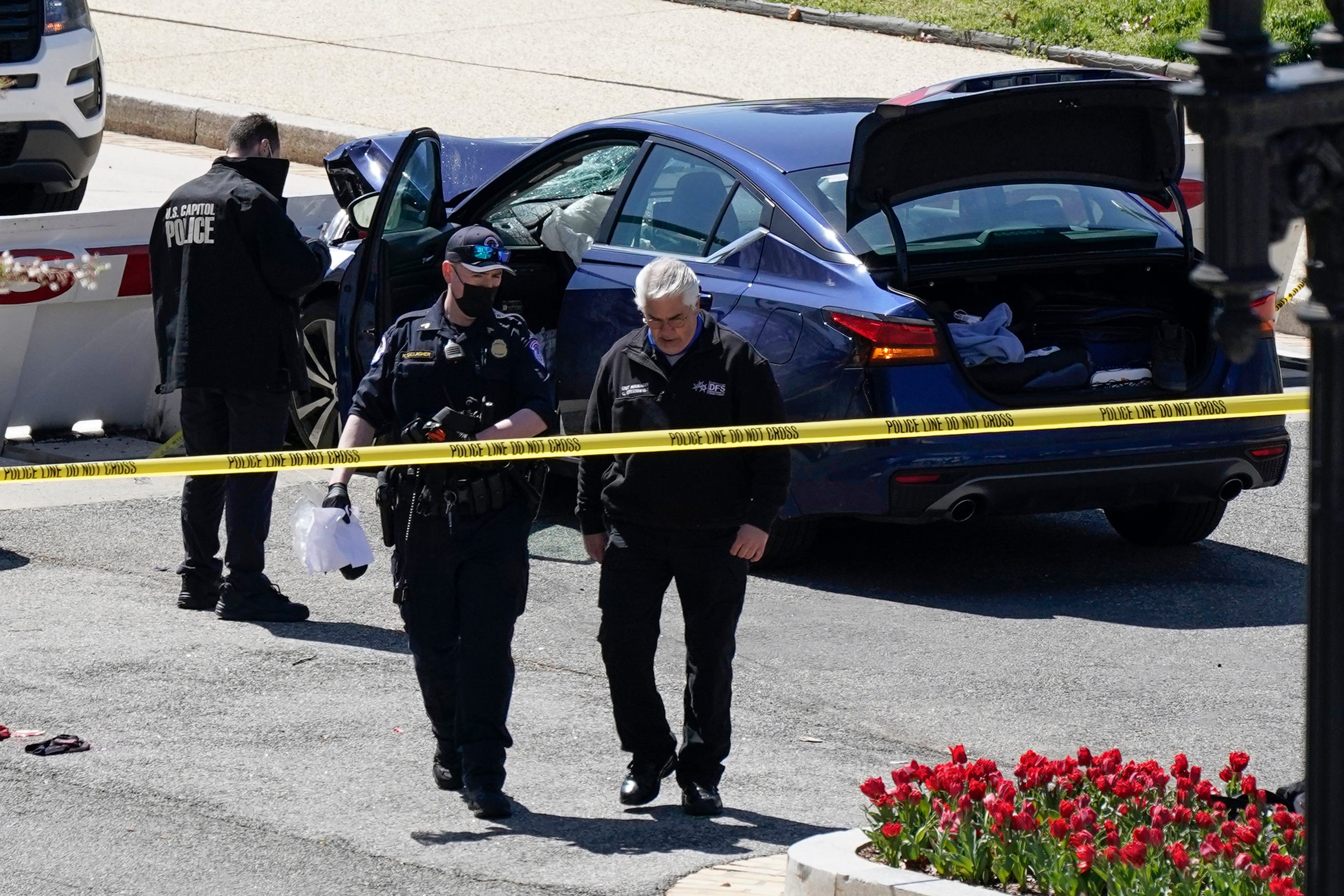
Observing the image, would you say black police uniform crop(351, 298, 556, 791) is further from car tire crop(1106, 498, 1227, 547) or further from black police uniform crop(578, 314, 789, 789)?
car tire crop(1106, 498, 1227, 547)

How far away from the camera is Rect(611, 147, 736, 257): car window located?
791 cm

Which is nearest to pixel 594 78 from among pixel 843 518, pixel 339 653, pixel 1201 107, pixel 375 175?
pixel 375 175

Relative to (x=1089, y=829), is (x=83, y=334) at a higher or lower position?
higher

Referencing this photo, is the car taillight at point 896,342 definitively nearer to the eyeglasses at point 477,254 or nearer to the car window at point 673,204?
the car window at point 673,204

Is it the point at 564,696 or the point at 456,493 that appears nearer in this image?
the point at 456,493

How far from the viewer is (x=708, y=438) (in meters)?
5.60

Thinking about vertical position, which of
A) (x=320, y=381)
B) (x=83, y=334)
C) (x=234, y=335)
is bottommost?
(x=320, y=381)

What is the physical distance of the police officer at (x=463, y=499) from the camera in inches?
222

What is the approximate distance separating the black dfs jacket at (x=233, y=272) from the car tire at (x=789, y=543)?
1.98 metres

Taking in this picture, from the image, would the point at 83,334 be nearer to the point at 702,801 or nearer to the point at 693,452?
the point at 693,452

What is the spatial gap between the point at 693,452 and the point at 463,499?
0.66 meters

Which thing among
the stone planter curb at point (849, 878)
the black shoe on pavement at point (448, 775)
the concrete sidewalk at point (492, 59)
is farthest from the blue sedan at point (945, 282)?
the concrete sidewalk at point (492, 59)

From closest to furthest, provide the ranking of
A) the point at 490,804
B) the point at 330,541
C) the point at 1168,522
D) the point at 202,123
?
the point at 490,804 → the point at 330,541 → the point at 1168,522 → the point at 202,123

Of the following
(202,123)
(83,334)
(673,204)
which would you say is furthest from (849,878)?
(202,123)
